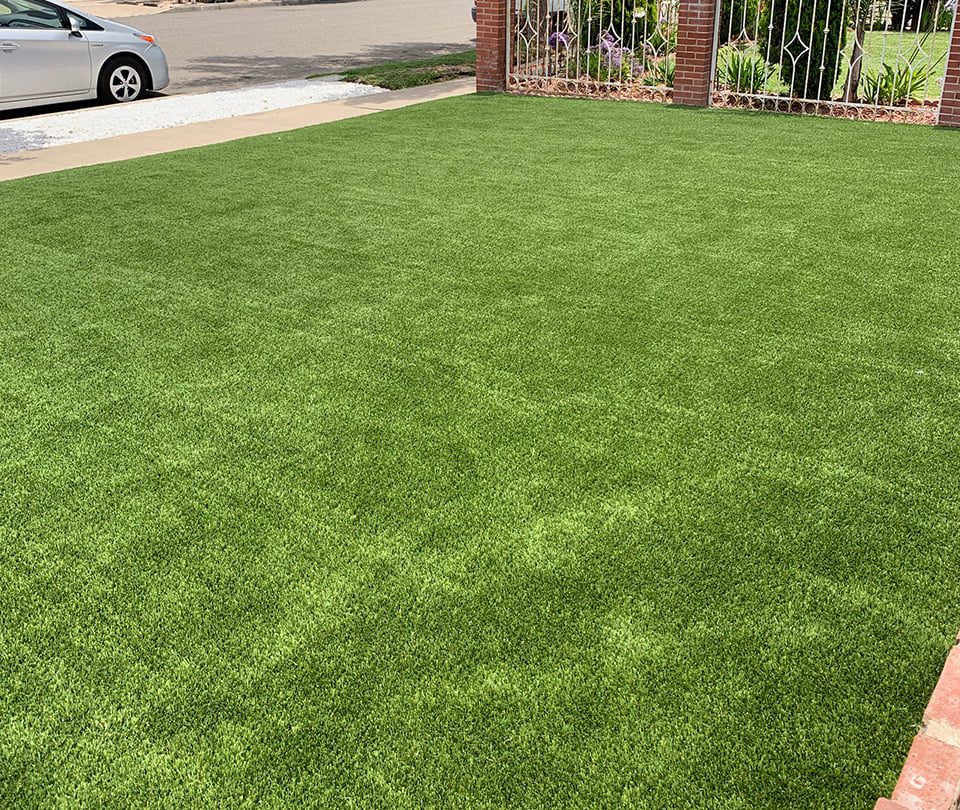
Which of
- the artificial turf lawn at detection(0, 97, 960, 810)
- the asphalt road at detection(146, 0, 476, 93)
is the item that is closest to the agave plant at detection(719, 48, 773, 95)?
the artificial turf lawn at detection(0, 97, 960, 810)

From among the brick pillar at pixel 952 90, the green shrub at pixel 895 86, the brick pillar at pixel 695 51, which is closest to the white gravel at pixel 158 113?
the brick pillar at pixel 695 51

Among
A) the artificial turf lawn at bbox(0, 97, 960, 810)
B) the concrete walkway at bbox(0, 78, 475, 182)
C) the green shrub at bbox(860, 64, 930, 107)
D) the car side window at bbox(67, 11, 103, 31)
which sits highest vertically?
the car side window at bbox(67, 11, 103, 31)

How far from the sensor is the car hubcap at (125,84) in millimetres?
12461

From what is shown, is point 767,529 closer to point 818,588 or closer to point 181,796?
point 818,588

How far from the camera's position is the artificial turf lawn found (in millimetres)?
2242

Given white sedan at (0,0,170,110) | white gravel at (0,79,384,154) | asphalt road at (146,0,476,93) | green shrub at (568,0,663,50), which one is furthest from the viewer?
asphalt road at (146,0,476,93)

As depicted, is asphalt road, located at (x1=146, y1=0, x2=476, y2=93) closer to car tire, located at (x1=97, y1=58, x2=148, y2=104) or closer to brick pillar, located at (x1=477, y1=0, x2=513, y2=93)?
car tire, located at (x1=97, y1=58, x2=148, y2=104)

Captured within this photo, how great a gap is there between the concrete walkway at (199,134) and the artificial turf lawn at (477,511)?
9.62 feet

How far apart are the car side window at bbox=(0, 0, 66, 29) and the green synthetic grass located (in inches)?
162

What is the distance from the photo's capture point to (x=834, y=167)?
8148 millimetres

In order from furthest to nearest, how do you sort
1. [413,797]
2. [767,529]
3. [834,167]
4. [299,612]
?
[834,167]
[767,529]
[299,612]
[413,797]

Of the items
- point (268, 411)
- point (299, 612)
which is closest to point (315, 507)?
point (299, 612)

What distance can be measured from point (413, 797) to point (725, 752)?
0.73 meters

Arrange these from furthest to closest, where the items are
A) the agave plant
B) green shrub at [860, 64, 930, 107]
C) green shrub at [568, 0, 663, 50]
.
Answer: green shrub at [568, 0, 663, 50] < the agave plant < green shrub at [860, 64, 930, 107]
